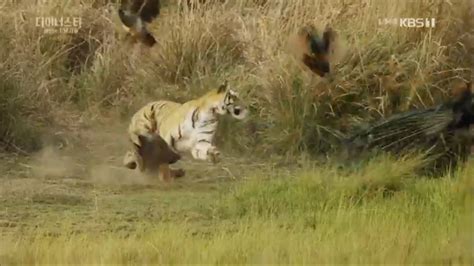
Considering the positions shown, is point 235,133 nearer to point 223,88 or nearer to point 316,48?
point 223,88

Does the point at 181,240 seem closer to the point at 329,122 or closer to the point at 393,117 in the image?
the point at 329,122

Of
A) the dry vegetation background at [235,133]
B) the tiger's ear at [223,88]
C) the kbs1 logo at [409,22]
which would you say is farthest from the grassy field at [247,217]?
the kbs1 logo at [409,22]

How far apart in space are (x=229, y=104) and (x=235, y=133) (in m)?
0.06

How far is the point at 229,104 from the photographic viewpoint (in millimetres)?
1249

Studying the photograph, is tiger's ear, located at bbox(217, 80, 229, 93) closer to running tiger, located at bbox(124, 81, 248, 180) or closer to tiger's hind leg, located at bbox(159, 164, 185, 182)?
running tiger, located at bbox(124, 81, 248, 180)

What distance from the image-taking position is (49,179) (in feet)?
4.04

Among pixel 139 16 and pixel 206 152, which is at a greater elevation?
pixel 139 16

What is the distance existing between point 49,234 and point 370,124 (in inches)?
25.7

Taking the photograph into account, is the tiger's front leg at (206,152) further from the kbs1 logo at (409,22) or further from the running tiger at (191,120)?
the kbs1 logo at (409,22)

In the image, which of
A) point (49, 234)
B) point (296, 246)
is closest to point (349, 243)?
point (296, 246)

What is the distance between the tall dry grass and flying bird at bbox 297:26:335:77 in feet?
0.05

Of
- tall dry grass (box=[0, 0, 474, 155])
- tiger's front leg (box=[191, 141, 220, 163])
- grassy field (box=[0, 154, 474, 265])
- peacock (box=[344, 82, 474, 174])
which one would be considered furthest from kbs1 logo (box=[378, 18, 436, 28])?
tiger's front leg (box=[191, 141, 220, 163])

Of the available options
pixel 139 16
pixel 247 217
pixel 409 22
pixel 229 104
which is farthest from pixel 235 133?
pixel 409 22

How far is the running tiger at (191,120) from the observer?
48.9 inches
